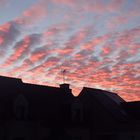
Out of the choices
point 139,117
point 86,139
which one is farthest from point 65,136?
point 139,117

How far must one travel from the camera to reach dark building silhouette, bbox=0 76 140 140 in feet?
115

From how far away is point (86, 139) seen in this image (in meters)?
42.3

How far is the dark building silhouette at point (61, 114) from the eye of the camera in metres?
35.1

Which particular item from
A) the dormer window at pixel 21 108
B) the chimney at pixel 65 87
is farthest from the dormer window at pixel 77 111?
the dormer window at pixel 21 108

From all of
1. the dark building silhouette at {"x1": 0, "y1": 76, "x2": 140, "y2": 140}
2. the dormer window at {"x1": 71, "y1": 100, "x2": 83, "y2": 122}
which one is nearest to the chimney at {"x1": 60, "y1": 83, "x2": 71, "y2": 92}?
the dark building silhouette at {"x1": 0, "y1": 76, "x2": 140, "y2": 140}

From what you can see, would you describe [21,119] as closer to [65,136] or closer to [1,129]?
[1,129]

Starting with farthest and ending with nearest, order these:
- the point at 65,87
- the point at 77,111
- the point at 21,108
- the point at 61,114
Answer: the point at 65,87 → the point at 77,111 → the point at 61,114 → the point at 21,108

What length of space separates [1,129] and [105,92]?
2378 centimetres

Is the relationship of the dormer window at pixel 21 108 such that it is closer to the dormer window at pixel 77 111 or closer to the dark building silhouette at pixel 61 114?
the dark building silhouette at pixel 61 114

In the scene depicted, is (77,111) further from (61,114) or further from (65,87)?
(65,87)

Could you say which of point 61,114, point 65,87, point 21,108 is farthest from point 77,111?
point 21,108

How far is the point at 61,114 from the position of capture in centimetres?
4091

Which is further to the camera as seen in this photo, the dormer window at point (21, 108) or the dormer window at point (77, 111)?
the dormer window at point (77, 111)

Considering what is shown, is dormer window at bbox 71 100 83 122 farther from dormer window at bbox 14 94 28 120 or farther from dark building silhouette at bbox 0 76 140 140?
dormer window at bbox 14 94 28 120
